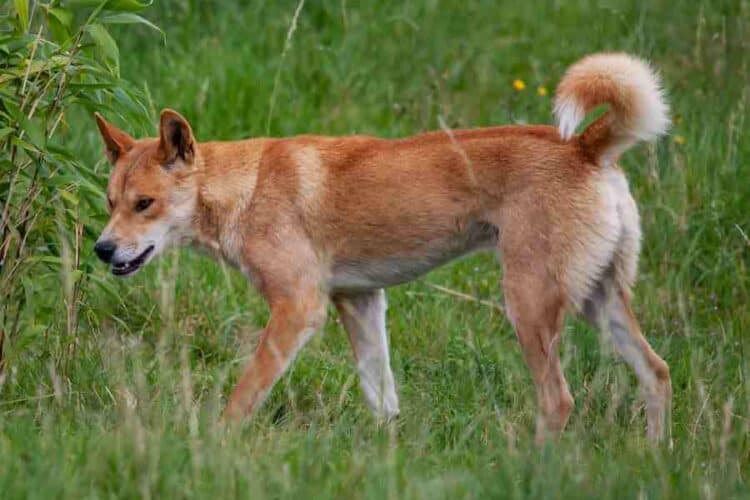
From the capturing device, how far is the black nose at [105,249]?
17.6ft

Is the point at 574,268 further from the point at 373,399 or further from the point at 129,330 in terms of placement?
the point at 129,330

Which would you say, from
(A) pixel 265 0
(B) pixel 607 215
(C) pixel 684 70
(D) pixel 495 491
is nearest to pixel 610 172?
(B) pixel 607 215

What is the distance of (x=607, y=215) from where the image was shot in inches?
200

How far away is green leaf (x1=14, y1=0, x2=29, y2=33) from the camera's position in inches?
194

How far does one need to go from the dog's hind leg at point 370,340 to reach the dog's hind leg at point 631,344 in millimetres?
827

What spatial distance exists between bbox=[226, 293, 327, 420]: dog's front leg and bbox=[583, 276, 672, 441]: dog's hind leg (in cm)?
107

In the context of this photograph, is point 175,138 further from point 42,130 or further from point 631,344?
point 631,344

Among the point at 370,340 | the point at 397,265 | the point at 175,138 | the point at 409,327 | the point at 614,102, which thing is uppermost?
the point at 614,102

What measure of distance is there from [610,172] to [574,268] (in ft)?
1.29

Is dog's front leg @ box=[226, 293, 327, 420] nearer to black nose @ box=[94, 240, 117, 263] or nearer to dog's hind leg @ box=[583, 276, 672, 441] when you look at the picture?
black nose @ box=[94, 240, 117, 263]

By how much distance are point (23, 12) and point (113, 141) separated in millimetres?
832

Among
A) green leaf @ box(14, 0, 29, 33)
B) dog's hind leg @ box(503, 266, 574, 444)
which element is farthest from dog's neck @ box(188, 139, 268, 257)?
dog's hind leg @ box(503, 266, 574, 444)

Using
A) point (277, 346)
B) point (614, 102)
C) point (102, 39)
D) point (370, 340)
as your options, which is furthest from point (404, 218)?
point (102, 39)

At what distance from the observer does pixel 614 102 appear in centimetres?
506
